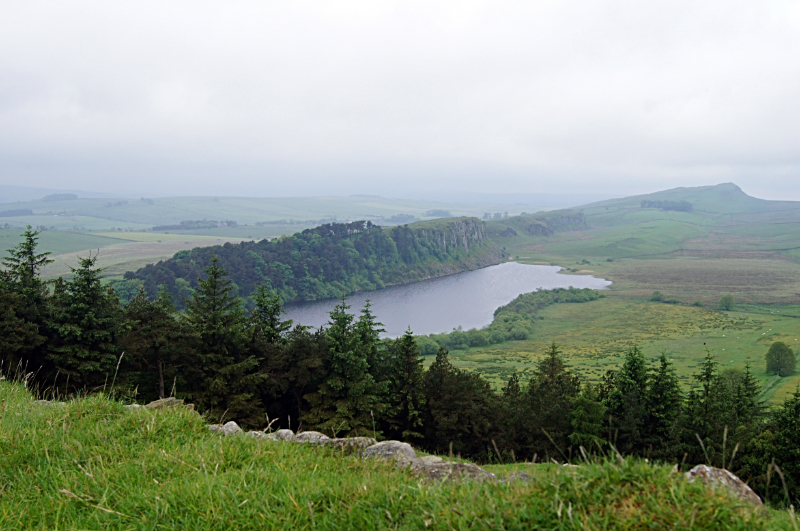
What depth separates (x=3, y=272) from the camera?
2617 cm

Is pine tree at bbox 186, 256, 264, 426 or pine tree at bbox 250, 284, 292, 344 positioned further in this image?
pine tree at bbox 250, 284, 292, 344

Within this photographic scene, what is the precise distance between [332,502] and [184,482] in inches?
58.3

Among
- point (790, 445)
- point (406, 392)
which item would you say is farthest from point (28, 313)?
point (790, 445)

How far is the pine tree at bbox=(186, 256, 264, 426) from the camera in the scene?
2444 cm

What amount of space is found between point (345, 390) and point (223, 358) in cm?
726

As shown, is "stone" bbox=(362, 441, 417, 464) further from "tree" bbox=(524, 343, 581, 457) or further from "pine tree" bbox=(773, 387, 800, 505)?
"pine tree" bbox=(773, 387, 800, 505)

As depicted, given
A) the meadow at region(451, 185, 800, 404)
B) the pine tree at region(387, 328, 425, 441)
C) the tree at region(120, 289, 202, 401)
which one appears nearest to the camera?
the tree at region(120, 289, 202, 401)

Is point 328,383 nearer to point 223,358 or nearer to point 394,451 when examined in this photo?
point 223,358

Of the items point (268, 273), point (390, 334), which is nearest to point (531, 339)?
point (390, 334)

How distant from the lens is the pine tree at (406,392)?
27.2m

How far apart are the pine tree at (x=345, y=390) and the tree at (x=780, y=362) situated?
7296 cm

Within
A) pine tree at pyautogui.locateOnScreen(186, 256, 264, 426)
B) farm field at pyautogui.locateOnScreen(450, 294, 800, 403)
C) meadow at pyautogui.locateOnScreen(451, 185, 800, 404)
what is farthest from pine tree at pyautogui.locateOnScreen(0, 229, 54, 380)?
farm field at pyautogui.locateOnScreen(450, 294, 800, 403)

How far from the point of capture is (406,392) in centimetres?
2817

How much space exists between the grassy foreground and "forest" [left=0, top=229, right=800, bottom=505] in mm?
18210
